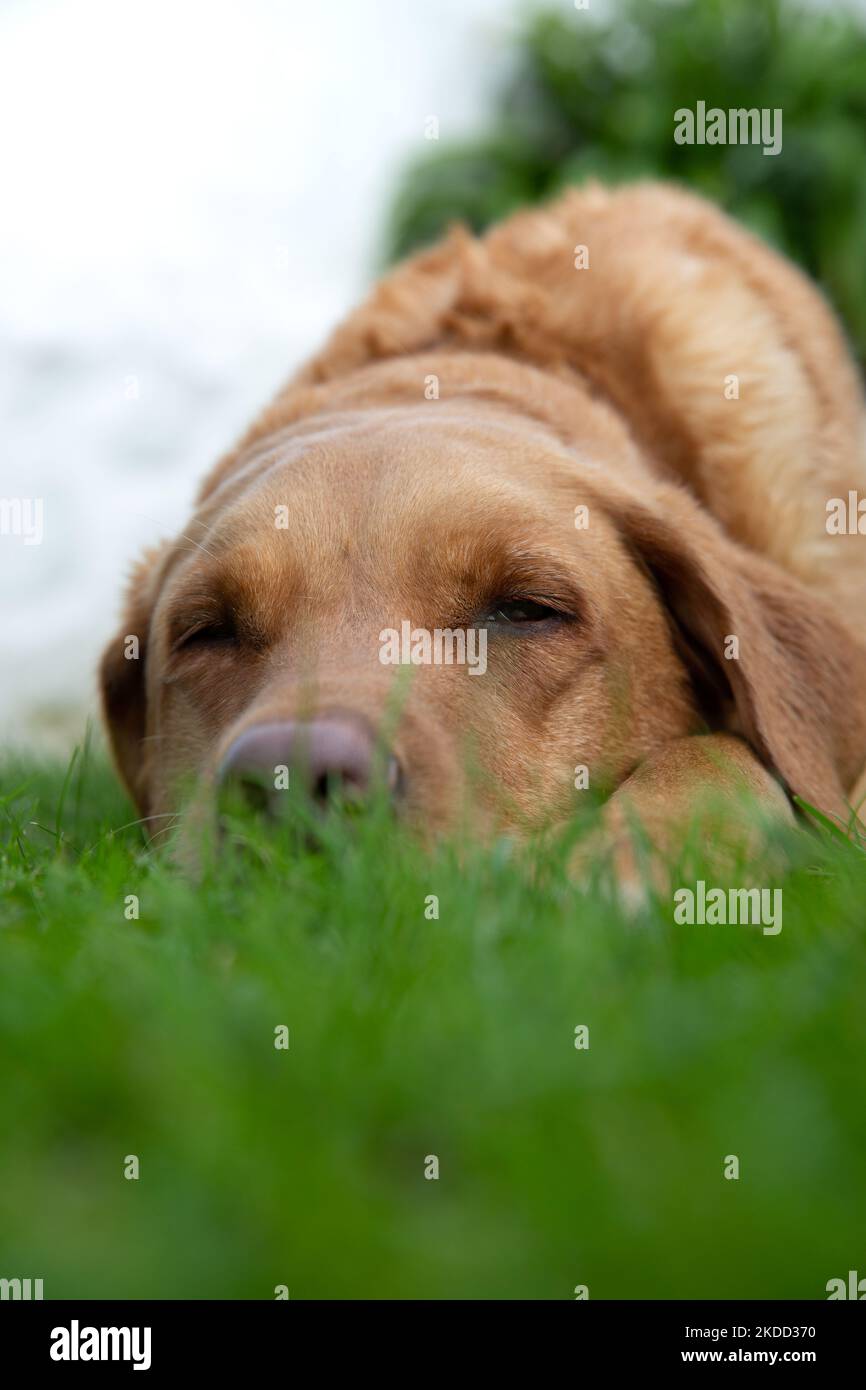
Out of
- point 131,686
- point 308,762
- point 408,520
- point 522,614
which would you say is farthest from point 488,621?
point 131,686

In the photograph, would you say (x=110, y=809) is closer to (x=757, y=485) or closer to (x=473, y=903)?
(x=757, y=485)

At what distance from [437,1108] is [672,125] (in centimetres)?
1280

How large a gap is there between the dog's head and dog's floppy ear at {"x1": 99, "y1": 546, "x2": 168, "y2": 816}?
0.30m

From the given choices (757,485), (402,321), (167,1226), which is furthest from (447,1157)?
(402,321)

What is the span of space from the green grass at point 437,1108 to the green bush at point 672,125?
35.0ft

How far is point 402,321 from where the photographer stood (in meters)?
4.82

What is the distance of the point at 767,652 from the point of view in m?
3.37

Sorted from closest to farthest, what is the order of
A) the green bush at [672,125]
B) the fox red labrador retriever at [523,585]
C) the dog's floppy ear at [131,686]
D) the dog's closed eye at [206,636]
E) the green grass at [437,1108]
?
the green grass at [437,1108] → the fox red labrador retriever at [523,585] → the dog's closed eye at [206,636] → the dog's floppy ear at [131,686] → the green bush at [672,125]

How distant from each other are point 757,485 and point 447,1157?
3.37 meters

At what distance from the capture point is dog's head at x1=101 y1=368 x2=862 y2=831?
3.03 meters

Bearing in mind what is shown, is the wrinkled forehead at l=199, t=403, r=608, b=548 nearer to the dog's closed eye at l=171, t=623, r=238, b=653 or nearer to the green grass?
the dog's closed eye at l=171, t=623, r=238, b=653

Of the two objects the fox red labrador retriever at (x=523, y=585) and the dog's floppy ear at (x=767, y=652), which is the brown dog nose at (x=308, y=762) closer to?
the fox red labrador retriever at (x=523, y=585)

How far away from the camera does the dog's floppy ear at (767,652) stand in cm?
328
